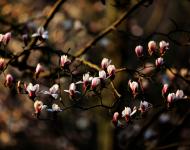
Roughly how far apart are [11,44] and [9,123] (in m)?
1.71

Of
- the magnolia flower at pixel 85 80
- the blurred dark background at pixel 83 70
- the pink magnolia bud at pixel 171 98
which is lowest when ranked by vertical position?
the pink magnolia bud at pixel 171 98

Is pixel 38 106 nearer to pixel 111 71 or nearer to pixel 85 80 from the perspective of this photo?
pixel 85 80

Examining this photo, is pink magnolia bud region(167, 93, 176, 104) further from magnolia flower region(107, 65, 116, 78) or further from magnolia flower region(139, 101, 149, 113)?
magnolia flower region(107, 65, 116, 78)

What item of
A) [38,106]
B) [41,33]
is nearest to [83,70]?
[41,33]

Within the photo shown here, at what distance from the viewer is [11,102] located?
12695 millimetres

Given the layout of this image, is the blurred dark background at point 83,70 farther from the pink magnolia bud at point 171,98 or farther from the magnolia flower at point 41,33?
the pink magnolia bud at point 171,98

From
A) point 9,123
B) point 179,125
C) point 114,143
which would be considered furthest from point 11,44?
point 179,125

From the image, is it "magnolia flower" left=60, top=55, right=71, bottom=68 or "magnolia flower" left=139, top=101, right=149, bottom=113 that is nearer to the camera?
"magnolia flower" left=139, top=101, right=149, bottom=113

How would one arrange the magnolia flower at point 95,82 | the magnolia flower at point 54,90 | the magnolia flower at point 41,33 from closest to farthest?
the magnolia flower at point 95,82 → the magnolia flower at point 54,90 → the magnolia flower at point 41,33

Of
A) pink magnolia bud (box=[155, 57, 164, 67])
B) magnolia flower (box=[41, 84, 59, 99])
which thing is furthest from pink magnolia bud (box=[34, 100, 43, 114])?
pink magnolia bud (box=[155, 57, 164, 67])

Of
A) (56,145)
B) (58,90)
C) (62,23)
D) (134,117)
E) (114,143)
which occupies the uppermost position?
(62,23)

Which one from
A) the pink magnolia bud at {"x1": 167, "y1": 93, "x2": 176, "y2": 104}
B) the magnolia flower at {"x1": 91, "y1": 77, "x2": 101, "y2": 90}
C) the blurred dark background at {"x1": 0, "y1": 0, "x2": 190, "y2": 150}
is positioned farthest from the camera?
the blurred dark background at {"x1": 0, "y1": 0, "x2": 190, "y2": 150}

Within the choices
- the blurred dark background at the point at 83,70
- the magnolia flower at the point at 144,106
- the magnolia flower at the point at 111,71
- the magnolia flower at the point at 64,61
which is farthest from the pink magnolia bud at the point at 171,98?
the blurred dark background at the point at 83,70

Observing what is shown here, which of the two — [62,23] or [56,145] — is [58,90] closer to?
[62,23]
